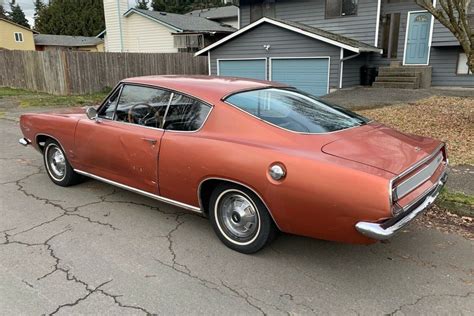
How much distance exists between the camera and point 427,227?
3.92 m

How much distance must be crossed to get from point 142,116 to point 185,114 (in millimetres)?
617

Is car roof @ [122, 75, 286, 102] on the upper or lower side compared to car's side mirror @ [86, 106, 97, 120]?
upper

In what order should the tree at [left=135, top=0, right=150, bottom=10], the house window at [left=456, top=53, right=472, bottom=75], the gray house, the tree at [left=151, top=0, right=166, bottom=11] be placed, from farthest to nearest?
1. the tree at [left=135, top=0, right=150, bottom=10]
2. the tree at [left=151, top=0, right=166, bottom=11]
3. the gray house
4. the house window at [left=456, top=53, right=472, bottom=75]

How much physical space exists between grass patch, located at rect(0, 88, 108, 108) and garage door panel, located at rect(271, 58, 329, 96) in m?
7.61

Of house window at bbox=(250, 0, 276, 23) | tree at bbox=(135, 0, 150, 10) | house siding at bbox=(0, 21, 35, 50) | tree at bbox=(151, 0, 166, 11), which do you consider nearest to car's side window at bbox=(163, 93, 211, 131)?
house window at bbox=(250, 0, 276, 23)

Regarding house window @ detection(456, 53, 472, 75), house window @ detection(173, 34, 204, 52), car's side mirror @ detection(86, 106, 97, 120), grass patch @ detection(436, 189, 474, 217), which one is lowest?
grass patch @ detection(436, 189, 474, 217)

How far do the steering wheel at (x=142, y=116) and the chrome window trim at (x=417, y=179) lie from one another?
237 centimetres

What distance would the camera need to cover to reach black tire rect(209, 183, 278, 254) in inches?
125

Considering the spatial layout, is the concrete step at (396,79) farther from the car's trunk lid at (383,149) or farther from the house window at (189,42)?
the house window at (189,42)

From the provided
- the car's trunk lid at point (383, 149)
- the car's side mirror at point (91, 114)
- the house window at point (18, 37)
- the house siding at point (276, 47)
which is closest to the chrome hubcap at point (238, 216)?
the car's trunk lid at point (383, 149)

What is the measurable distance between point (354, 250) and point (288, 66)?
47.3 feet

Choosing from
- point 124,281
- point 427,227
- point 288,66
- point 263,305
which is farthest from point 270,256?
point 288,66

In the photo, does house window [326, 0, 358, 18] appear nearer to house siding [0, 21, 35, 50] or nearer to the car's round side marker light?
the car's round side marker light

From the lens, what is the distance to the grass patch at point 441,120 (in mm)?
6372
